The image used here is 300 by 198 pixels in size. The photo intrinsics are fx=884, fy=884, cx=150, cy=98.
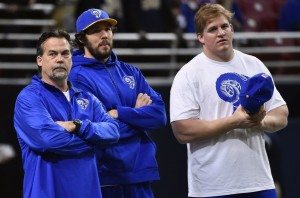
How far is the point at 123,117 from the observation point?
596cm

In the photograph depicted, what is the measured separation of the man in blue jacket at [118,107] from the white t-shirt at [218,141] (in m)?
0.26

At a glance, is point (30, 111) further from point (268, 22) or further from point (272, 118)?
point (268, 22)

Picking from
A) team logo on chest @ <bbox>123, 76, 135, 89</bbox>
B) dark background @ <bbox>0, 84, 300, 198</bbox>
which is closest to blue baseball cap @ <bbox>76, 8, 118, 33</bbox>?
team logo on chest @ <bbox>123, 76, 135, 89</bbox>

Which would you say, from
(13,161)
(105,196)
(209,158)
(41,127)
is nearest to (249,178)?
(209,158)

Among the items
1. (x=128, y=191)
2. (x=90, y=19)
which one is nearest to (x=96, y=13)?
(x=90, y=19)

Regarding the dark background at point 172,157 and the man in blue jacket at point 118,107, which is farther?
the dark background at point 172,157

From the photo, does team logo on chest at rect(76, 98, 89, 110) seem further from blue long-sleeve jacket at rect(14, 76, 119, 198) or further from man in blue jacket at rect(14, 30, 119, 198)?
blue long-sleeve jacket at rect(14, 76, 119, 198)

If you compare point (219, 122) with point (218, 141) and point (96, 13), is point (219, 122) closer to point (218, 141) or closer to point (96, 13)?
point (218, 141)

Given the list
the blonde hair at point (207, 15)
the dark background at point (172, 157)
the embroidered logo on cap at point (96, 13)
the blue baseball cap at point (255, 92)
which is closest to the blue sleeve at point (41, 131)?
the embroidered logo on cap at point (96, 13)

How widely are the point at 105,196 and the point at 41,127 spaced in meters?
0.93

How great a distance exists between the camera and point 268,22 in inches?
453

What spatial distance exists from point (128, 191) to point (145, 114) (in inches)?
21.4

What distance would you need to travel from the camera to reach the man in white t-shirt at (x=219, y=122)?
5777 mm

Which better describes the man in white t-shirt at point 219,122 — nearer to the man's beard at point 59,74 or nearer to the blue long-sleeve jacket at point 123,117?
the blue long-sleeve jacket at point 123,117
